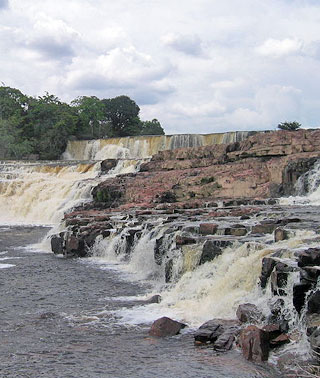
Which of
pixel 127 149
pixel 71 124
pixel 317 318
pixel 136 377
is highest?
pixel 71 124

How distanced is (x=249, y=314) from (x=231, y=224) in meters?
7.89

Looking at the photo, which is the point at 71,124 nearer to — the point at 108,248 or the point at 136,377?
the point at 108,248

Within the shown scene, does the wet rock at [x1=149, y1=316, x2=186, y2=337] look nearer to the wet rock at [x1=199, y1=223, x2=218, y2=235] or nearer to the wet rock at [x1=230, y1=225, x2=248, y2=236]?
the wet rock at [x1=230, y1=225, x2=248, y2=236]

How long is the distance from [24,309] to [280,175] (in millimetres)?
20800

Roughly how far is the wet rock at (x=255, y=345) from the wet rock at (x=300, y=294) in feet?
2.95

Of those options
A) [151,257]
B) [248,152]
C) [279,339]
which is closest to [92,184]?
[248,152]

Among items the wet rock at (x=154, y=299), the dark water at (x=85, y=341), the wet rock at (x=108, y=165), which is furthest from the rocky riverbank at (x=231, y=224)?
the wet rock at (x=154, y=299)

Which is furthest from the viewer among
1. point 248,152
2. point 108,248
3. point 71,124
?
point 71,124

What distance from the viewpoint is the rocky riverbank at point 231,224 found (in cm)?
962

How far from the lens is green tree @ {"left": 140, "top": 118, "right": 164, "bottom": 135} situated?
81.3 metres

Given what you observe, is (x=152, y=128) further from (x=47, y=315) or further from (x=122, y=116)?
(x=47, y=315)

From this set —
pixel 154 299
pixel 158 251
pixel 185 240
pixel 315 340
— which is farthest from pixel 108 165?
pixel 315 340

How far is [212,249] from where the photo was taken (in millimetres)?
14648

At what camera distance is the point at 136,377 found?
27.6ft
